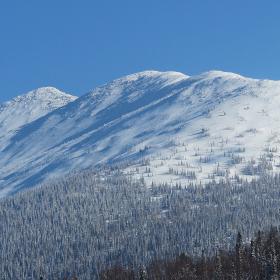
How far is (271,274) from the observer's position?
193125mm

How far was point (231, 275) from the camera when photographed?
199375 millimetres

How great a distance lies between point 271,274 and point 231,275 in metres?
11.8
